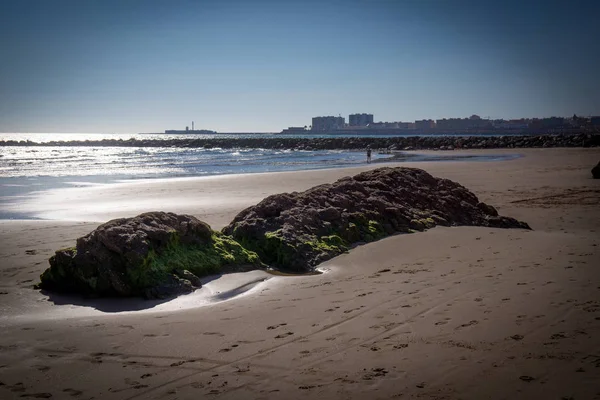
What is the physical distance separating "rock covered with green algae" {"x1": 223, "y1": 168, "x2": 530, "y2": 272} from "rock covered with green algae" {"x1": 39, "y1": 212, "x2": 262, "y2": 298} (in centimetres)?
121

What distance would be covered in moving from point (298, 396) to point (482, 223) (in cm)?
668

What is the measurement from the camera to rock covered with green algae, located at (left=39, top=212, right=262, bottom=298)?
5230 millimetres

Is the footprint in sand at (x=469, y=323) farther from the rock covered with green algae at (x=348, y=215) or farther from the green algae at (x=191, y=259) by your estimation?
the green algae at (x=191, y=259)

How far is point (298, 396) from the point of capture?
10.0 feet

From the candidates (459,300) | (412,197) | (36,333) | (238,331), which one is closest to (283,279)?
(238,331)

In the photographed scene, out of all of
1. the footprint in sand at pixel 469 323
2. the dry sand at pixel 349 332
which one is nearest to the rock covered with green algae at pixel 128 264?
the dry sand at pixel 349 332

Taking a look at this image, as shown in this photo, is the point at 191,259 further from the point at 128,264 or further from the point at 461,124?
the point at 461,124

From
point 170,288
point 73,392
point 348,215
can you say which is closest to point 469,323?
point 73,392

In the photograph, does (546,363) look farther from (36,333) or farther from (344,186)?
(344,186)

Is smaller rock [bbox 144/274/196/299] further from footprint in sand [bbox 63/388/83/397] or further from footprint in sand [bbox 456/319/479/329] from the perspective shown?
footprint in sand [bbox 456/319/479/329]

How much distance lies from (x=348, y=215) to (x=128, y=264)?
3.57m

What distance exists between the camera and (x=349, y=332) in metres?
3.99

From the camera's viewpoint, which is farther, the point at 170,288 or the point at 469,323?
the point at 170,288

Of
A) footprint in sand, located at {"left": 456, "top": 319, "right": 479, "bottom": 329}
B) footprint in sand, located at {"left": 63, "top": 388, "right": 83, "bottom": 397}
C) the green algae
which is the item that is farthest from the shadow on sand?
footprint in sand, located at {"left": 456, "top": 319, "right": 479, "bottom": 329}
